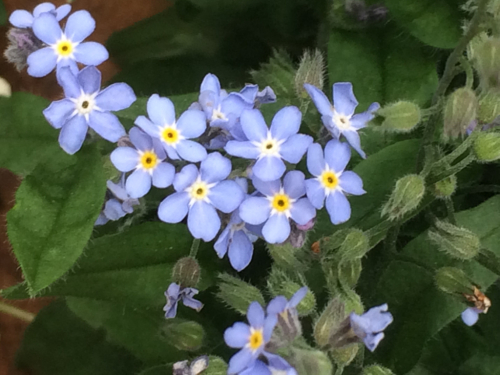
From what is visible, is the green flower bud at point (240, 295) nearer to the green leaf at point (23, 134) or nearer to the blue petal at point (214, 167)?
the blue petal at point (214, 167)

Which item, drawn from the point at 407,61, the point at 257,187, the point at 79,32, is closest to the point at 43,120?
the point at 79,32

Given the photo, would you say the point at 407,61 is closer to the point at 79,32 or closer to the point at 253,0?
the point at 253,0

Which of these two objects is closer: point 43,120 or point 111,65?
point 43,120

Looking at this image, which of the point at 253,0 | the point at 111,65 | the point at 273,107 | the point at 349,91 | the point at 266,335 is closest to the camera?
the point at 266,335

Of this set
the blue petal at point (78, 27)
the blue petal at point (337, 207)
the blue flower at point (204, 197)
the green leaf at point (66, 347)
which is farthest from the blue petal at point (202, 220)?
the green leaf at point (66, 347)

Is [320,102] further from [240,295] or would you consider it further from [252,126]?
[240,295]
